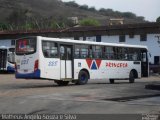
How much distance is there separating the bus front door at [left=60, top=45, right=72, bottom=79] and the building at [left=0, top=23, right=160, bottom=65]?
29.2 metres

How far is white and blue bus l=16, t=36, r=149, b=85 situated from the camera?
25.3 m

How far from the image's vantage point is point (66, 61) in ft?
87.9

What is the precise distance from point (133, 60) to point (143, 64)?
139 centimetres

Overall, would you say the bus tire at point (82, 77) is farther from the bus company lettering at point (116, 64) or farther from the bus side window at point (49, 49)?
the bus side window at point (49, 49)

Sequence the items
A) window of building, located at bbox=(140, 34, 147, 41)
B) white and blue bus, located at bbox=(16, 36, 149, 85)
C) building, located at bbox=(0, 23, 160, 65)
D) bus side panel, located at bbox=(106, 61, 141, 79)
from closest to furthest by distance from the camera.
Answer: white and blue bus, located at bbox=(16, 36, 149, 85), bus side panel, located at bbox=(106, 61, 141, 79), building, located at bbox=(0, 23, 160, 65), window of building, located at bbox=(140, 34, 147, 41)

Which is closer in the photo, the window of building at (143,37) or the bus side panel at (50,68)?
the bus side panel at (50,68)

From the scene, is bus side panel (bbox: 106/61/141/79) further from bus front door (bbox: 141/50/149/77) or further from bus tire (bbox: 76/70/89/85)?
bus tire (bbox: 76/70/89/85)

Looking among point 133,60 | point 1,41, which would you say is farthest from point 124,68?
point 1,41

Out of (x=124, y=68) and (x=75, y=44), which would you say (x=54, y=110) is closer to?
(x=75, y=44)

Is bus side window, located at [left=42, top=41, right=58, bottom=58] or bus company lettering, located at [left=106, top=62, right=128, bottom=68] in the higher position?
bus side window, located at [left=42, top=41, right=58, bottom=58]

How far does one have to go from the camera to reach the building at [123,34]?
5759 cm

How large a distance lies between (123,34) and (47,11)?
351 feet

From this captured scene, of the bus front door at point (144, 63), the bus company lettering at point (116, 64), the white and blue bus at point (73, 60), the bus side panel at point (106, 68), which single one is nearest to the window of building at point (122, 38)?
the bus front door at point (144, 63)

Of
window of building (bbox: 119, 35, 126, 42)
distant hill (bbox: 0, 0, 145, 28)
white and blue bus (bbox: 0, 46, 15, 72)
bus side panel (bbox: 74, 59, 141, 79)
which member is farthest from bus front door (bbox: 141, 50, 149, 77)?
distant hill (bbox: 0, 0, 145, 28)
